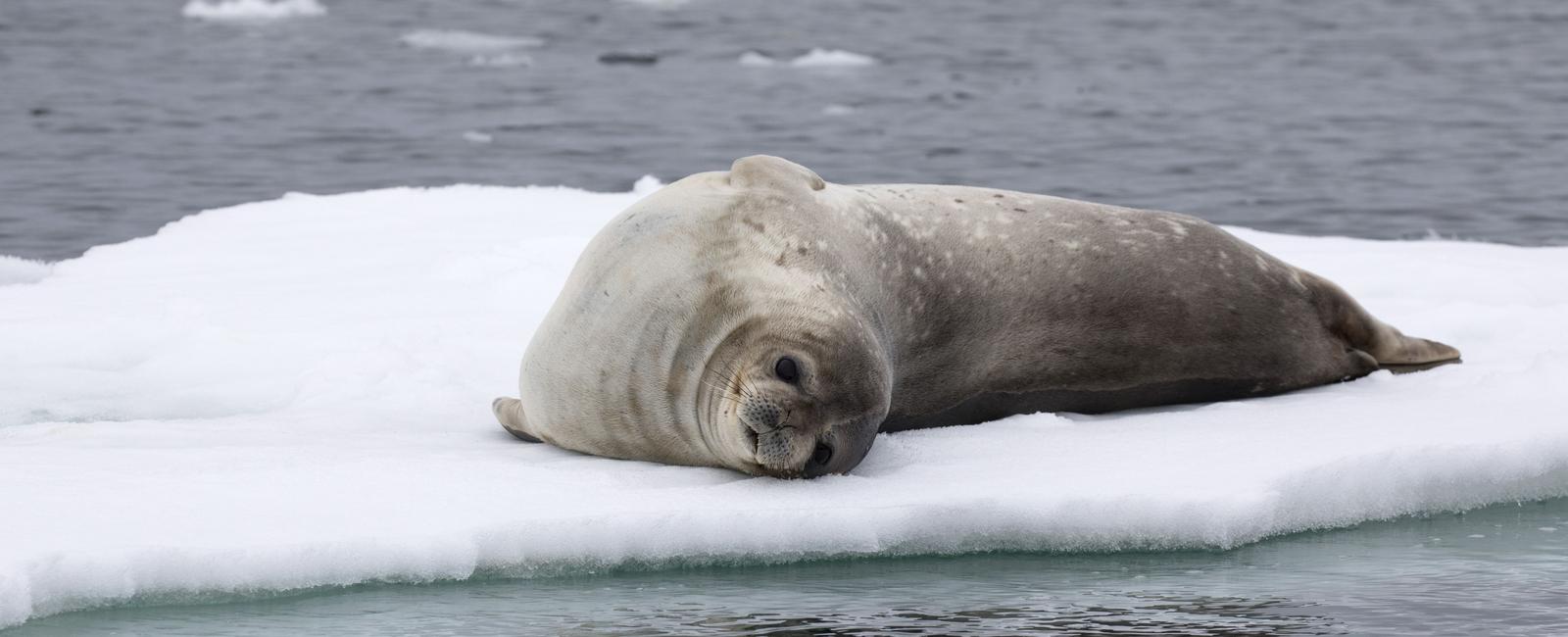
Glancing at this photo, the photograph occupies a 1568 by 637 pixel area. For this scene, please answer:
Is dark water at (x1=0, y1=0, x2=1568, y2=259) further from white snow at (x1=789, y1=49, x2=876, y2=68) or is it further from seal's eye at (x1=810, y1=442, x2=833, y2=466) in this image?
seal's eye at (x1=810, y1=442, x2=833, y2=466)

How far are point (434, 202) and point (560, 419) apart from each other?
440cm

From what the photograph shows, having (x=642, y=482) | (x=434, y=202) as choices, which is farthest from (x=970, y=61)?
(x=642, y=482)

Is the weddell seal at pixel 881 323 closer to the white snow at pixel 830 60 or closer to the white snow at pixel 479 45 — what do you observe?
the white snow at pixel 830 60

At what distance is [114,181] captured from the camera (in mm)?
12758

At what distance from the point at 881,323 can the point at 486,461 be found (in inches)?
39.6

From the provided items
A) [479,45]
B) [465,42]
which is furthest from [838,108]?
[465,42]

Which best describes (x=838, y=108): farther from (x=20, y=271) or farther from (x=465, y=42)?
(x=20, y=271)

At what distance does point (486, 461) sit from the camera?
5035 millimetres

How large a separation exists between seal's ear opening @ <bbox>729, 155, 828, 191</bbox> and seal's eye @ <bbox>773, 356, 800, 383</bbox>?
0.99 metres

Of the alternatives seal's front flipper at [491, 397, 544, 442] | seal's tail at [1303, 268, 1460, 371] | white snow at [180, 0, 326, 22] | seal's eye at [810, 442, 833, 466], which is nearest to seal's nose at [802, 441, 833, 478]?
seal's eye at [810, 442, 833, 466]

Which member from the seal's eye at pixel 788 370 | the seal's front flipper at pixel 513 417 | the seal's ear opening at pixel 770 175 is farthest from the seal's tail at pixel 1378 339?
the seal's front flipper at pixel 513 417

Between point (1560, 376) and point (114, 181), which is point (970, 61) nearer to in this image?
point (114, 181)

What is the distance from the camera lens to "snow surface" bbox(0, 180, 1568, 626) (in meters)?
4.28

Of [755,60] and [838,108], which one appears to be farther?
[755,60]
